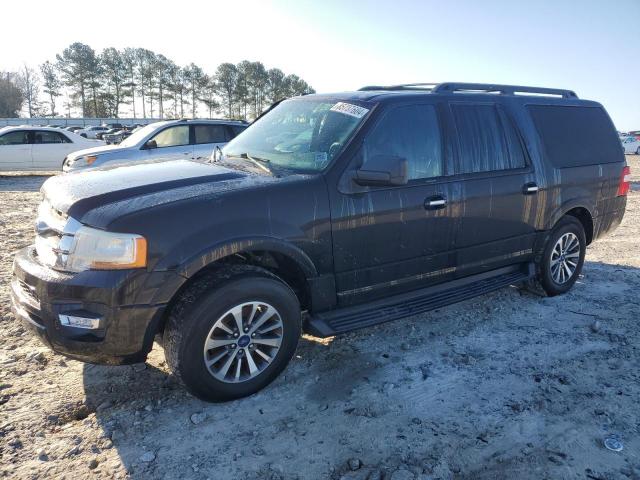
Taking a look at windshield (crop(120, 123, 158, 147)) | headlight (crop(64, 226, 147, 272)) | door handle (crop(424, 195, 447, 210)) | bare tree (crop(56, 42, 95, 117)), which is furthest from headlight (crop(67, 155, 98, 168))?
bare tree (crop(56, 42, 95, 117))

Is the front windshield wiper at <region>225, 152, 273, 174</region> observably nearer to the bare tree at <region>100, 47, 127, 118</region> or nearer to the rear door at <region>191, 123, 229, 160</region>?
the rear door at <region>191, 123, 229, 160</region>

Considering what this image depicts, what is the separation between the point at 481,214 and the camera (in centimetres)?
416

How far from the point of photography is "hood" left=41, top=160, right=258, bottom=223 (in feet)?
9.29

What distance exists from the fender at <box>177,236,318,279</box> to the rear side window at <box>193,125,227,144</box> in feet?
27.7

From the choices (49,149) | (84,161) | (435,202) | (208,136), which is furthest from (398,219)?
(49,149)

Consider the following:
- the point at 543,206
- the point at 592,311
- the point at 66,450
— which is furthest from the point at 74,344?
the point at 592,311

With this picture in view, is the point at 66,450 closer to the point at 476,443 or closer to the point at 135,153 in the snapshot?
the point at 476,443

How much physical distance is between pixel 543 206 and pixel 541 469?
2.78 meters

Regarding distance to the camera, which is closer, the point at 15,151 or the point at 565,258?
the point at 565,258

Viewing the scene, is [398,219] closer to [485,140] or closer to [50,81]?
[485,140]

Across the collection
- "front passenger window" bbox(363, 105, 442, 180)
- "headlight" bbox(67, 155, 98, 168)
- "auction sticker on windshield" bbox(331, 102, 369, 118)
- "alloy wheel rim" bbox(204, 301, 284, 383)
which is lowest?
"alloy wheel rim" bbox(204, 301, 284, 383)

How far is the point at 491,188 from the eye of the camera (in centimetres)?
420

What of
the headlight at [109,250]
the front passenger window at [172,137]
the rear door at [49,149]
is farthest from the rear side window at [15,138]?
the headlight at [109,250]

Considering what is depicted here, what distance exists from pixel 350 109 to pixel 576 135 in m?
2.75
